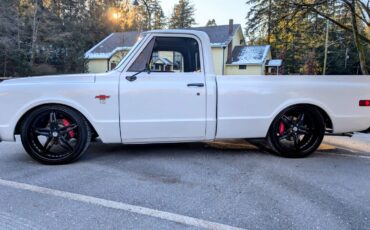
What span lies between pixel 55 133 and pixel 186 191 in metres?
2.09

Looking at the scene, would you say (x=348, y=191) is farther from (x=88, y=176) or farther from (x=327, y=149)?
(x=88, y=176)

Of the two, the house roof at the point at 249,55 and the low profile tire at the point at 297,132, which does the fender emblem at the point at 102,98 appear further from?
the house roof at the point at 249,55

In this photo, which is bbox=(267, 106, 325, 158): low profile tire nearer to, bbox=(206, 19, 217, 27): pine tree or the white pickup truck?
the white pickup truck

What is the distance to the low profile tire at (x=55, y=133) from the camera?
Result: 4.07m

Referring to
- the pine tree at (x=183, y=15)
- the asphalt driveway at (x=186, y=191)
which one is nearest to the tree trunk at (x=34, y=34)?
the asphalt driveway at (x=186, y=191)

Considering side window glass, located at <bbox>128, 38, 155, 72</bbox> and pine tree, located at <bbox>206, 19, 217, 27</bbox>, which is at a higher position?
pine tree, located at <bbox>206, 19, 217, 27</bbox>

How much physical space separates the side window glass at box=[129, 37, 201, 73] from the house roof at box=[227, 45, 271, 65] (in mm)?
30065

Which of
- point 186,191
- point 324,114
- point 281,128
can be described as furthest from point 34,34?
point 186,191

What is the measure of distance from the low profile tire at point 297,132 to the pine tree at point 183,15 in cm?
6131

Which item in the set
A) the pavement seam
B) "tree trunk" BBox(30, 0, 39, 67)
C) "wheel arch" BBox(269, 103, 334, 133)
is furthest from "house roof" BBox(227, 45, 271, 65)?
the pavement seam

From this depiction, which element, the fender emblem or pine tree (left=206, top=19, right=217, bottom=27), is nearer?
the fender emblem

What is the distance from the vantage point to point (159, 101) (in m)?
4.18

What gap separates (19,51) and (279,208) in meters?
30.1

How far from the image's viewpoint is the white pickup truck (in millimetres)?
4074
